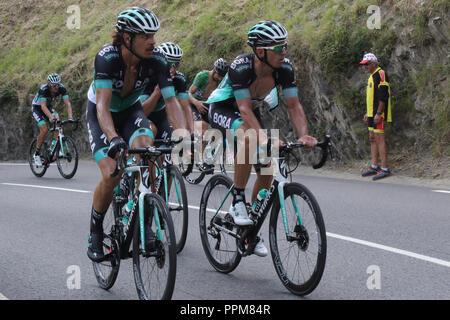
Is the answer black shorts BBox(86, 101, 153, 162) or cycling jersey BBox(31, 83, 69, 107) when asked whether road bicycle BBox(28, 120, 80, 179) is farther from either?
black shorts BBox(86, 101, 153, 162)

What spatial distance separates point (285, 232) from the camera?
4.58 meters

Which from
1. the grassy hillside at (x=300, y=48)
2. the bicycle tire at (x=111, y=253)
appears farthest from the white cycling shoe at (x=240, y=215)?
the grassy hillside at (x=300, y=48)

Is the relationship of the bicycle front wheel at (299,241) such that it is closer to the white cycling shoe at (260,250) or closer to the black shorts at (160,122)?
the white cycling shoe at (260,250)

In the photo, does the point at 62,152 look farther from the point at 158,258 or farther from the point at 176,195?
the point at 158,258

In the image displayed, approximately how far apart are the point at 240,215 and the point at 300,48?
1001 centimetres

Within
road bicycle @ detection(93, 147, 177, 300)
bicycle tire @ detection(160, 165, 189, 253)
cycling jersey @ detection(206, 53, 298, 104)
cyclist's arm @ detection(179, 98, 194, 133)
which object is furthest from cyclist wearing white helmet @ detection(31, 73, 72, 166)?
road bicycle @ detection(93, 147, 177, 300)

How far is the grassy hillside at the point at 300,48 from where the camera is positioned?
1198 cm

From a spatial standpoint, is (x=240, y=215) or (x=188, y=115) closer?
(x=240, y=215)

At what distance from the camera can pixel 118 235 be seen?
466cm

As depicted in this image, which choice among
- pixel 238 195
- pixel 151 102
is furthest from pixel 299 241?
pixel 151 102

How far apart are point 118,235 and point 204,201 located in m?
1.21

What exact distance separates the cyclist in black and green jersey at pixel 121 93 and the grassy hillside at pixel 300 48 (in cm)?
779
